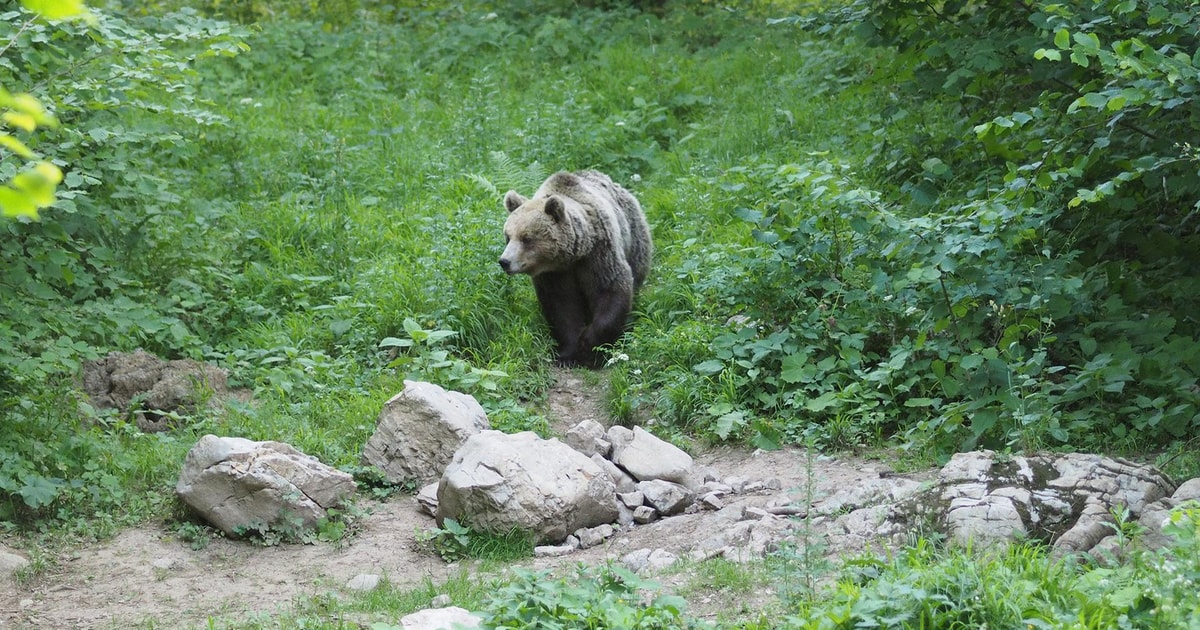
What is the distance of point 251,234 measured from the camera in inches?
347

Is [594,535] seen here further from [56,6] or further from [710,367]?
[56,6]

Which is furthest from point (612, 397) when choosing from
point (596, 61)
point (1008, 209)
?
point (596, 61)

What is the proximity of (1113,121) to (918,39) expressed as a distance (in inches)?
89.8

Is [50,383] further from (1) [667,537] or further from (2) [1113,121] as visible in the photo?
(2) [1113,121]

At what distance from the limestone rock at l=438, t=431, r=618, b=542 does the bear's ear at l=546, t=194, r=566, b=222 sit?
2.72 m

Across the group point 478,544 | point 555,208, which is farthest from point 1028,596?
point 555,208

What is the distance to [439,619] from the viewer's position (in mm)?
3740

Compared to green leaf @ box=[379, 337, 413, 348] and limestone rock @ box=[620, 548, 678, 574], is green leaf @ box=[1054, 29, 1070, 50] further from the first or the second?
green leaf @ box=[379, 337, 413, 348]

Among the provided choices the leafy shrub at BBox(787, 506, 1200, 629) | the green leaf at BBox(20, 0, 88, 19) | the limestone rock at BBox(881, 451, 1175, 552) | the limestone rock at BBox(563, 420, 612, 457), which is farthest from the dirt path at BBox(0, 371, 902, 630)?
the green leaf at BBox(20, 0, 88, 19)

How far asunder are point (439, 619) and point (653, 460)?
7.21 feet

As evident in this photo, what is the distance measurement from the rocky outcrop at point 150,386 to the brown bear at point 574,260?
207 centimetres

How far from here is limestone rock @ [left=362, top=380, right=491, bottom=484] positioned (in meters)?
5.84

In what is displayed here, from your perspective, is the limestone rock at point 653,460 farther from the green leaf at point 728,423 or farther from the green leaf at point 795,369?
the green leaf at point 795,369

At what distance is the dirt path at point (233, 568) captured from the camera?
449cm
